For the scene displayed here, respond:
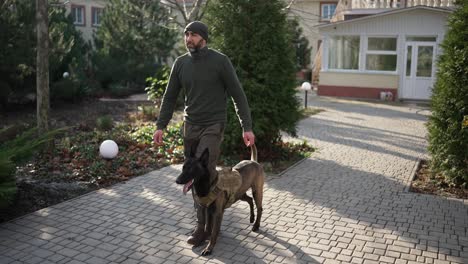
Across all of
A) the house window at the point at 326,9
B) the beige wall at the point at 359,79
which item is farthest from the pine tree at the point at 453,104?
the house window at the point at 326,9

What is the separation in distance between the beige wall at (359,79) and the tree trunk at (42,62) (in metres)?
15.3

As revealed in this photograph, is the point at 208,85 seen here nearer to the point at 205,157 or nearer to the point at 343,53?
the point at 205,157

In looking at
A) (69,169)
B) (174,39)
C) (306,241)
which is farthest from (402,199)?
(174,39)

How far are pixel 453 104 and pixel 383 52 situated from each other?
13737 mm

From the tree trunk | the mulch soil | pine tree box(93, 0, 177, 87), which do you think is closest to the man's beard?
the mulch soil

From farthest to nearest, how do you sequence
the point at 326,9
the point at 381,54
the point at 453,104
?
the point at 326,9 → the point at 381,54 → the point at 453,104

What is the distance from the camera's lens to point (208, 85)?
4.77 metres

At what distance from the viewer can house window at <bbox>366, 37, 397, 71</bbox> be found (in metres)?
20.3

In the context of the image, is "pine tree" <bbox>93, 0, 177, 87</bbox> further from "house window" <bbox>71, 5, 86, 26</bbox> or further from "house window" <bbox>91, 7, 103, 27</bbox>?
"house window" <bbox>91, 7, 103, 27</bbox>

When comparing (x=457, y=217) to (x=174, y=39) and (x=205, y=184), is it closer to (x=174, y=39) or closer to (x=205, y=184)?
(x=205, y=184)

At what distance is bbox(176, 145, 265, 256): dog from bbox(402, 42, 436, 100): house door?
1656cm

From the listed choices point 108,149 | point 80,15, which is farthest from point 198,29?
point 80,15

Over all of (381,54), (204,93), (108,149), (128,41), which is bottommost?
(108,149)

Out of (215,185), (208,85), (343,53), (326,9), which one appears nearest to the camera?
Answer: (215,185)
